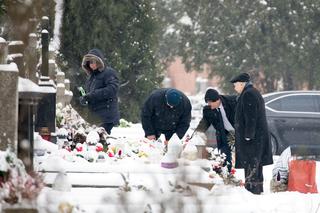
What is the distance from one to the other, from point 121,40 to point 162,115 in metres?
11.1

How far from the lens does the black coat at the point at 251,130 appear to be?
11.3 metres

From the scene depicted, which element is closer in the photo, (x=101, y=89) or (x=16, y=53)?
(x=16, y=53)

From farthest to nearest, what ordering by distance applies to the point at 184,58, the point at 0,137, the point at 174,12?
the point at 174,12 < the point at 184,58 < the point at 0,137

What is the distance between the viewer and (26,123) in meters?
9.03

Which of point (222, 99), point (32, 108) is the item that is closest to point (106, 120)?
point (222, 99)

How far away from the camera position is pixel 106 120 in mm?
13031

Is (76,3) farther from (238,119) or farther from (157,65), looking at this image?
(238,119)

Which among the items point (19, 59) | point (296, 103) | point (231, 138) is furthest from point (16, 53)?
point (296, 103)

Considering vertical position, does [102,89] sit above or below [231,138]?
above

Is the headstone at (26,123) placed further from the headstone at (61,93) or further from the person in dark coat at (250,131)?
the headstone at (61,93)

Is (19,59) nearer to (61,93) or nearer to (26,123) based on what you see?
(26,123)

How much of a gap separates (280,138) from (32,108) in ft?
27.0

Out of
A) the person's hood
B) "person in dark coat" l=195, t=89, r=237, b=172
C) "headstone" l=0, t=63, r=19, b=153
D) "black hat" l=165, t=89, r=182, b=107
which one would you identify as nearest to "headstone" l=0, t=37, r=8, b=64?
"headstone" l=0, t=63, r=19, b=153

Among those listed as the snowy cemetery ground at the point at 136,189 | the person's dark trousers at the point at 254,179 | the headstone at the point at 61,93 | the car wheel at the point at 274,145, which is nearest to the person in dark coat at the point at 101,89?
the snowy cemetery ground at the point at 136,189
